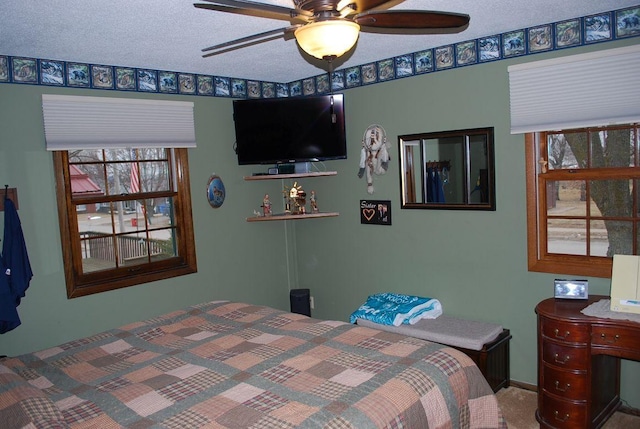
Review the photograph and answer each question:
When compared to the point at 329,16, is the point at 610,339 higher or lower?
lower

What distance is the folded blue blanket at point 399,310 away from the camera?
3.68 m

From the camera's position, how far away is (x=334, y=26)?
1.84 meters

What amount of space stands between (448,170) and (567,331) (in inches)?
59.5

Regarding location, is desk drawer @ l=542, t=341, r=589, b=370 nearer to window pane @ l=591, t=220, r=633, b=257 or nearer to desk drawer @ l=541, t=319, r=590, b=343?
desk drawer @ l=541, t=319, r=590, b=343

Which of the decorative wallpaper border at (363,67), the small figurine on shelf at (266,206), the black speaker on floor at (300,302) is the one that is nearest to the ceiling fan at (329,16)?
the decorative wallpaper border at (363,67)

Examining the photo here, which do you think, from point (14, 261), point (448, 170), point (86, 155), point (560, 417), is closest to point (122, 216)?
point (86, 155)

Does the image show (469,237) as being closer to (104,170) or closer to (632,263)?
(632,263)

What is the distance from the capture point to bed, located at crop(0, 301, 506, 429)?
76.0 inches

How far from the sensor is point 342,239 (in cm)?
461

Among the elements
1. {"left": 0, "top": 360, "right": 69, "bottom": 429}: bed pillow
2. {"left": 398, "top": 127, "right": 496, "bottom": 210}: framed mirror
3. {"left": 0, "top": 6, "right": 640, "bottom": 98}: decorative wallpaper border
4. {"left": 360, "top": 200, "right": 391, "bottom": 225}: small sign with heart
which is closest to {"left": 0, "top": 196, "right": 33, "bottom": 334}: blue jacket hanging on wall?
{"left": 0, "top": 6, "right": 640, "bottom": 98}: decorative wallpaper border

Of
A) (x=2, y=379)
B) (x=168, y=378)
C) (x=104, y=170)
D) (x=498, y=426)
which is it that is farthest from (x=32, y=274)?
(x=498, y=426)

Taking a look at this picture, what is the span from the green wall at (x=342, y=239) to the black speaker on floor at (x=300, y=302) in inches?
7.5

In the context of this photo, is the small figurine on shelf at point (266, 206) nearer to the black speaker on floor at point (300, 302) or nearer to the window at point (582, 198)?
the black speaker on floor at point (300, 302)

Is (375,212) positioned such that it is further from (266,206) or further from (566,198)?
(566,198)
